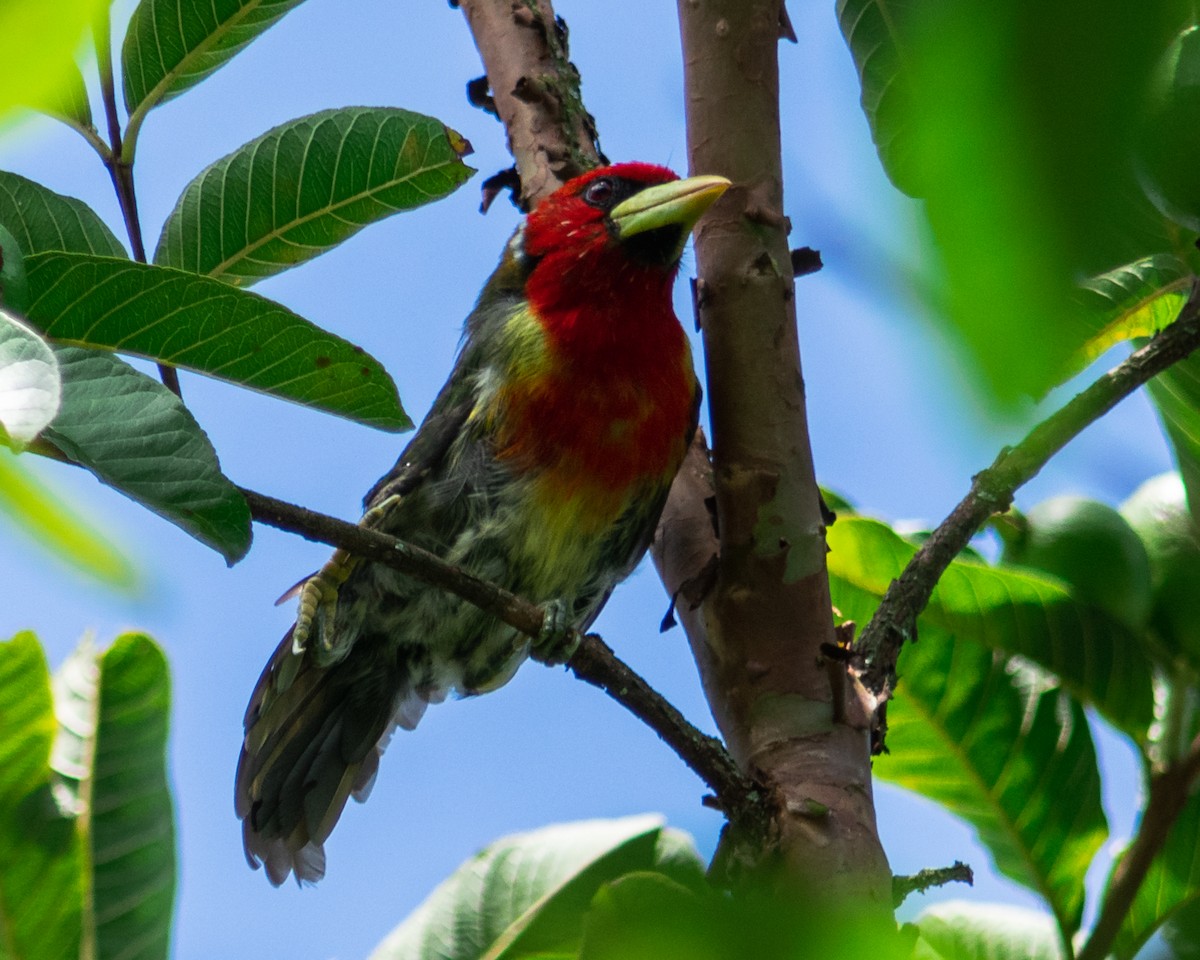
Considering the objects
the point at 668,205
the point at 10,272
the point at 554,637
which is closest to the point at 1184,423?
the point at 10,272

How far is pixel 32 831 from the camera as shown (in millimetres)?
1136

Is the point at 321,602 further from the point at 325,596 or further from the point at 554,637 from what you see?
the point at 554,637

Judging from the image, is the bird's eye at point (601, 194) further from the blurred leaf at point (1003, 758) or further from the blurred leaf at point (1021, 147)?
the blurred leaf at point (1021, 147)

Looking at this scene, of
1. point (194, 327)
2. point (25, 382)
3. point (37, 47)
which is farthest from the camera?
point (194, 327)

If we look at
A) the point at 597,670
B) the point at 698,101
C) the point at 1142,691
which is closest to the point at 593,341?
the point at 698,101

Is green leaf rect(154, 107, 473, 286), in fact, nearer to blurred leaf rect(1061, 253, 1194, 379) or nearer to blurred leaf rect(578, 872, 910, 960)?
blurred leaf rect(1061, 253, 1194, 379)

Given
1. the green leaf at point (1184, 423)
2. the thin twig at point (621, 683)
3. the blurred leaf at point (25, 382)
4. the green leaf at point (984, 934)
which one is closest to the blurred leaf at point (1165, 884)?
the green leaf at point (984, 934)

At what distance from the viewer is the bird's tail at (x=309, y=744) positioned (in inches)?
112

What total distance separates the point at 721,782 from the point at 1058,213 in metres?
1.60

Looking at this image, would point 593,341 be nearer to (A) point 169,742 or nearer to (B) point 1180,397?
(A) point 169,742

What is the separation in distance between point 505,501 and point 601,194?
2.69 ft

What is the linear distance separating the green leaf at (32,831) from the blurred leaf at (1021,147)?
1029 millimetres

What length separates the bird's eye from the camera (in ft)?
9.95

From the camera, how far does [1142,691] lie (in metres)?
1.64
